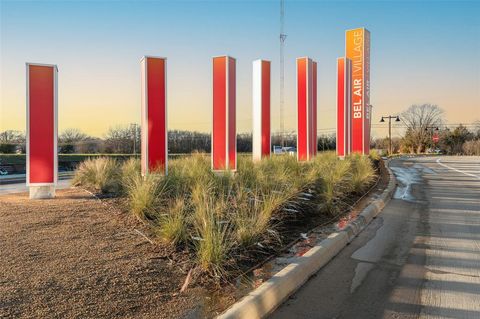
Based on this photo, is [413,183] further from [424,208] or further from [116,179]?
[116,179]

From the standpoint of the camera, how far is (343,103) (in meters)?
21.2

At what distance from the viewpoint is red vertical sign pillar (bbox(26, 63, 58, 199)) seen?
28.0 ft

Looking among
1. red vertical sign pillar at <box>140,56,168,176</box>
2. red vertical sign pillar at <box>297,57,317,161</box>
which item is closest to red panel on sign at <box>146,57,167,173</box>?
red vertical sign pillar at <box>140,56,168,176</box>

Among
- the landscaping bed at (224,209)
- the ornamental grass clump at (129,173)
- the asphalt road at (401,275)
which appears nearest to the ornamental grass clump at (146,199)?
the landscaping bed at (224,209)

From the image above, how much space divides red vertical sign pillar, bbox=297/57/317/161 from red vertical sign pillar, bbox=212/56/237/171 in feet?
19.0

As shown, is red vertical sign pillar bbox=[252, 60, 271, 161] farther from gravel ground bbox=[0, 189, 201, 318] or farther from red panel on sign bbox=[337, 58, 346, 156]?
gravel ground bbox=[0, 189, 201, 318]

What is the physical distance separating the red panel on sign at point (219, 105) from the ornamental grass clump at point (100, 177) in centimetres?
275

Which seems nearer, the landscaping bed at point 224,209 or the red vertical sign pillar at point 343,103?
the landscaping bed at point 224,209

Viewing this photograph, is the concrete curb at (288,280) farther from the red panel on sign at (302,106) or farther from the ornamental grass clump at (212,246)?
the red panel on sign at (302,106)

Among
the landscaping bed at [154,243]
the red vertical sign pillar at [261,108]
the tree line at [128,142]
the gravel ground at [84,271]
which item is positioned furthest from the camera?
the tree line at [128,142]

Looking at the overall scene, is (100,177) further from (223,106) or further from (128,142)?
(128,142)

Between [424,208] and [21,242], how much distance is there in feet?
30.1

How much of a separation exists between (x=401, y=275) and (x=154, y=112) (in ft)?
21.1

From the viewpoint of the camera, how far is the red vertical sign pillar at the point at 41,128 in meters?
8.53
